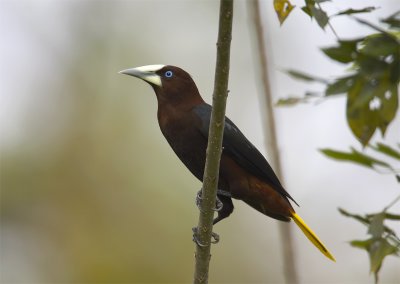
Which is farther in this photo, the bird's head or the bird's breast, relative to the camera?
the bird's head

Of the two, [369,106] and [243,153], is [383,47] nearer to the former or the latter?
[369,106]

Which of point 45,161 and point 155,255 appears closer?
point 155,255

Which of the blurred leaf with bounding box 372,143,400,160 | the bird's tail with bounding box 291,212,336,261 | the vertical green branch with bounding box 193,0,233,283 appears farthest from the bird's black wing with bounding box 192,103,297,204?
the blurred leaf with bounding box 372,143,400,160

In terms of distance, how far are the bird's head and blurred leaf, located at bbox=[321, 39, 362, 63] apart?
6.85 feet

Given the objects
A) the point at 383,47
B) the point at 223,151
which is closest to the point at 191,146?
the point at 223,151

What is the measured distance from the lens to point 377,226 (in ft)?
9.30

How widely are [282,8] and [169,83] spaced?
1823mm

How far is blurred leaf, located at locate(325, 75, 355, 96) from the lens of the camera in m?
2.32

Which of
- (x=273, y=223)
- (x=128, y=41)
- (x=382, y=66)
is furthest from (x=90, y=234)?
(x=382, y=66)

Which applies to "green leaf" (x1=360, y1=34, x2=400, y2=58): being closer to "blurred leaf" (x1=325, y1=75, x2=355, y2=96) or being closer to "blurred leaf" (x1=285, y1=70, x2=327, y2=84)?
"blurred leaf" (x1=325, y1=75, x2=355, y2=96)

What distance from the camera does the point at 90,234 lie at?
8.51 m

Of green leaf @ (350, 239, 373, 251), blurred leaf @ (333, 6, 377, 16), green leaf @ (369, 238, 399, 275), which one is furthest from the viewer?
green leaf @ (350, 239, 373, 251)

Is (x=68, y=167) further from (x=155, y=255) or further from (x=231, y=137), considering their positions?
(x=231, y=137)

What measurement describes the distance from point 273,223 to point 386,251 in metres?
6.85
